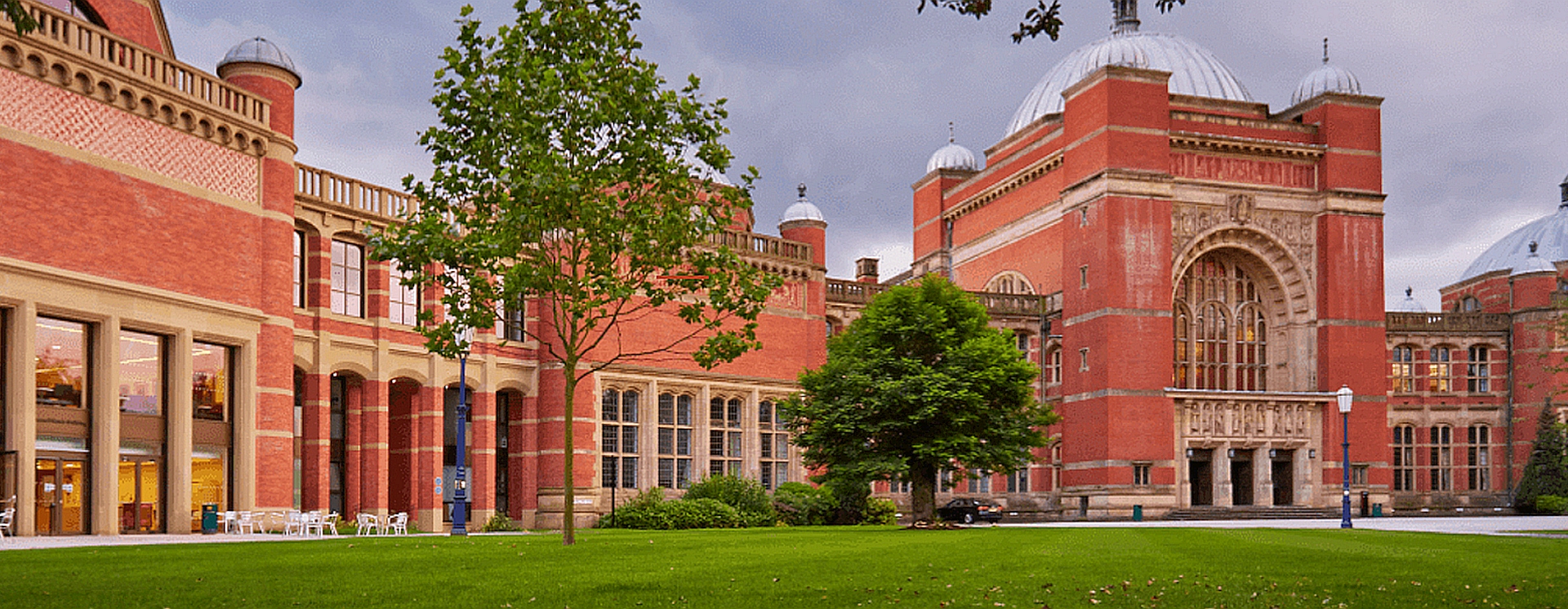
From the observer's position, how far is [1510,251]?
7288 cm

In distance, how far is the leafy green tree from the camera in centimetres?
6128

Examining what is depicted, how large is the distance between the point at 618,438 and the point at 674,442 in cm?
202

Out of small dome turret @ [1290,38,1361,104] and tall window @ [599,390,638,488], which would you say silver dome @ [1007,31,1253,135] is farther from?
tall window @ [599,390,638,488]

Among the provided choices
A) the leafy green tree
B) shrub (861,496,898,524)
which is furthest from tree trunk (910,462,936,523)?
the leafy green tree

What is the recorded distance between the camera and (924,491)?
3603 centimetres

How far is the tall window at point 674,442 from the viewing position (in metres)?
44.0

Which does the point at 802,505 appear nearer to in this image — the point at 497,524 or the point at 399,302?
the point at 497,524

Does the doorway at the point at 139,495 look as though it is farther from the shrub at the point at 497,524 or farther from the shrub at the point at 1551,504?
the shrub at the point at 1551,504

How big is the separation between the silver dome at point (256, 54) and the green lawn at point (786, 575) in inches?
571

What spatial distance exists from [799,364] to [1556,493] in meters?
35.2

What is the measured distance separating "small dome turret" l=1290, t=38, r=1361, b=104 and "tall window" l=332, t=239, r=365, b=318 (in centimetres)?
3930

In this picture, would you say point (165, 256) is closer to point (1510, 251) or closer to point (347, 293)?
point (347, 293)

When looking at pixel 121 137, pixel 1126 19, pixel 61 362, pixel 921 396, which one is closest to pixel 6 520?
pixel 61 362

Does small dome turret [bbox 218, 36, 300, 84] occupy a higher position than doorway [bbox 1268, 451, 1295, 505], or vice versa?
small dome turret [bbox 218, 36, 300, 84]
